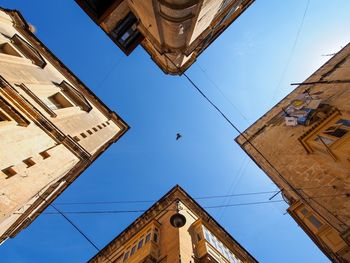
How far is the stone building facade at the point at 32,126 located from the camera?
40.3ft

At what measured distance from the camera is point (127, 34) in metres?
17.7

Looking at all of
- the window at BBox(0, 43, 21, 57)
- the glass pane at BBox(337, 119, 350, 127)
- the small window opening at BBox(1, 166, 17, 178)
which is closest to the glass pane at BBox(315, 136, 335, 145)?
the glass pane at BBox(337, 119, 350, 127)

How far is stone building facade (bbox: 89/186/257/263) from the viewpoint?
14477mm

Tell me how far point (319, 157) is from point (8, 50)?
20.5 m

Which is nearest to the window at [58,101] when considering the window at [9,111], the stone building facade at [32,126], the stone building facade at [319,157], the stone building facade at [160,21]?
the stone building facade at [32,126]

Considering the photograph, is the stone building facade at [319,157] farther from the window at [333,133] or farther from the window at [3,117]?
the window at [3,117]

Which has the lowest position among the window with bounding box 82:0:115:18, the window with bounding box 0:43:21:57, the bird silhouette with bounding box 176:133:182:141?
the bird silhouette with bounding box 176:133:182:141

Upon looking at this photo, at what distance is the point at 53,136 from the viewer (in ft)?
51.0

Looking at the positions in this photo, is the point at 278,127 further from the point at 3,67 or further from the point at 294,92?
the point at 3,67

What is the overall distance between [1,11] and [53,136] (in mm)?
12101

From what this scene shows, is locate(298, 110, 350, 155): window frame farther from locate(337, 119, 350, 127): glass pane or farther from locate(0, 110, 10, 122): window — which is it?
locate(0, 110, 10, 122): window

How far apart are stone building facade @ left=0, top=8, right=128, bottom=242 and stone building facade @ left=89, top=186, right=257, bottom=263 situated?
619 cm

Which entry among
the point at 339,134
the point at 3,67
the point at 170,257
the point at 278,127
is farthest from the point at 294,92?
the point at 3,67

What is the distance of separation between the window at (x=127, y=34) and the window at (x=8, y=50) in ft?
23.1
